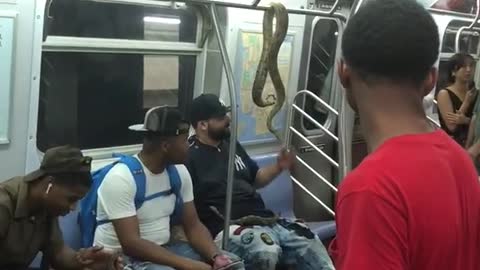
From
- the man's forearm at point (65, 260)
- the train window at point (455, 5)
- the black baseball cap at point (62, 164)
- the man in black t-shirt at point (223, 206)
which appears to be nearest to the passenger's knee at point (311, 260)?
the man in black t-shirt at point (223, 206)

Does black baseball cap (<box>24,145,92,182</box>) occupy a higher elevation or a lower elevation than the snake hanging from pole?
lower

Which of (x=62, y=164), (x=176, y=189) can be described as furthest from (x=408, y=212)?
(x=176, y=189)

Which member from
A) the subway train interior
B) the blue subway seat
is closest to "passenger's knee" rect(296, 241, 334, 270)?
the subway train interior

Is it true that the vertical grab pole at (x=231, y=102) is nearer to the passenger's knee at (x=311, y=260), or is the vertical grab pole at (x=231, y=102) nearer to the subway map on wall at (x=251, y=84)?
the passenger's knee at (x=311, y=260)

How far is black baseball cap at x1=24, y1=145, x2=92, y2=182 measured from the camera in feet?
7.53

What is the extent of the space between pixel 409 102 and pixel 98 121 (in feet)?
8.49

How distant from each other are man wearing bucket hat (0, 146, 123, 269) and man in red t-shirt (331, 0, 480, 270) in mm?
1545

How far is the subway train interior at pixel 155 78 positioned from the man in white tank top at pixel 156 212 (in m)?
0.32

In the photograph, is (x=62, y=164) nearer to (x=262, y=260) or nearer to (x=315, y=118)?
(x=262, y=260)

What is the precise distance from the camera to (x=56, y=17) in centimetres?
304

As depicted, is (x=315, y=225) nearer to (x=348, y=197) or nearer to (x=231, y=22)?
(x=231, y=22)

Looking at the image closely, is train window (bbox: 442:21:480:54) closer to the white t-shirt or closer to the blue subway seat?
the blue subway seat

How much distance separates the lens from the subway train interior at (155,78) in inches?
113

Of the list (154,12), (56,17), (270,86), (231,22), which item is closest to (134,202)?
(56,17)
